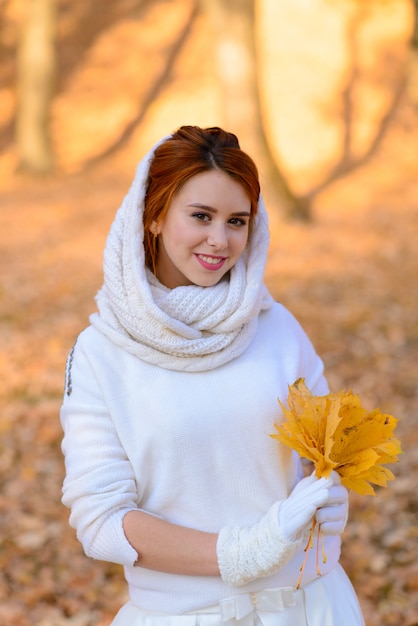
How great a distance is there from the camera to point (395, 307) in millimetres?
8102

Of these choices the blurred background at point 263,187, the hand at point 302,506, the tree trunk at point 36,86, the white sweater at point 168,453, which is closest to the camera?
the hand at point 302,506

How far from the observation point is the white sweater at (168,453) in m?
2.17

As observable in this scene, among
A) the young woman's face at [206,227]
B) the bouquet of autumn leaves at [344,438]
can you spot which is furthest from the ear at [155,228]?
the bouquet of autumn leaves at [344,438]

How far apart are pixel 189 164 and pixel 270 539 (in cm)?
96

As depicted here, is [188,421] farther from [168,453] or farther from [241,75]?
[241,75]

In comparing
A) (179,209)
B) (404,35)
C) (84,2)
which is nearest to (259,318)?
(179,209)

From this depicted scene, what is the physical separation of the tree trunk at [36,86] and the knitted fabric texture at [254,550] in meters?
14.1

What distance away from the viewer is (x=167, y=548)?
213 centimetres

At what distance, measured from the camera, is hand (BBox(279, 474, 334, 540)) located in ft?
6.76

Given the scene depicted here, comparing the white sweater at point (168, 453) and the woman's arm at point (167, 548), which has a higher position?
the white sweater at point (168, 453)

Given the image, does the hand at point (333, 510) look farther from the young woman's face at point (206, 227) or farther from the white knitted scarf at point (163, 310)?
the young woman's face at point (206, 227)

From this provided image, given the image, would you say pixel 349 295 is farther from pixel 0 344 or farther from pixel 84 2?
pixel 84 2

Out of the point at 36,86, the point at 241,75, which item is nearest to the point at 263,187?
the point at 241,75

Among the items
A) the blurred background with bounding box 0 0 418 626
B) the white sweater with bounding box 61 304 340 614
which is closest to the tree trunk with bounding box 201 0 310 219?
the blurred background with bounding box 0 0 418 626
